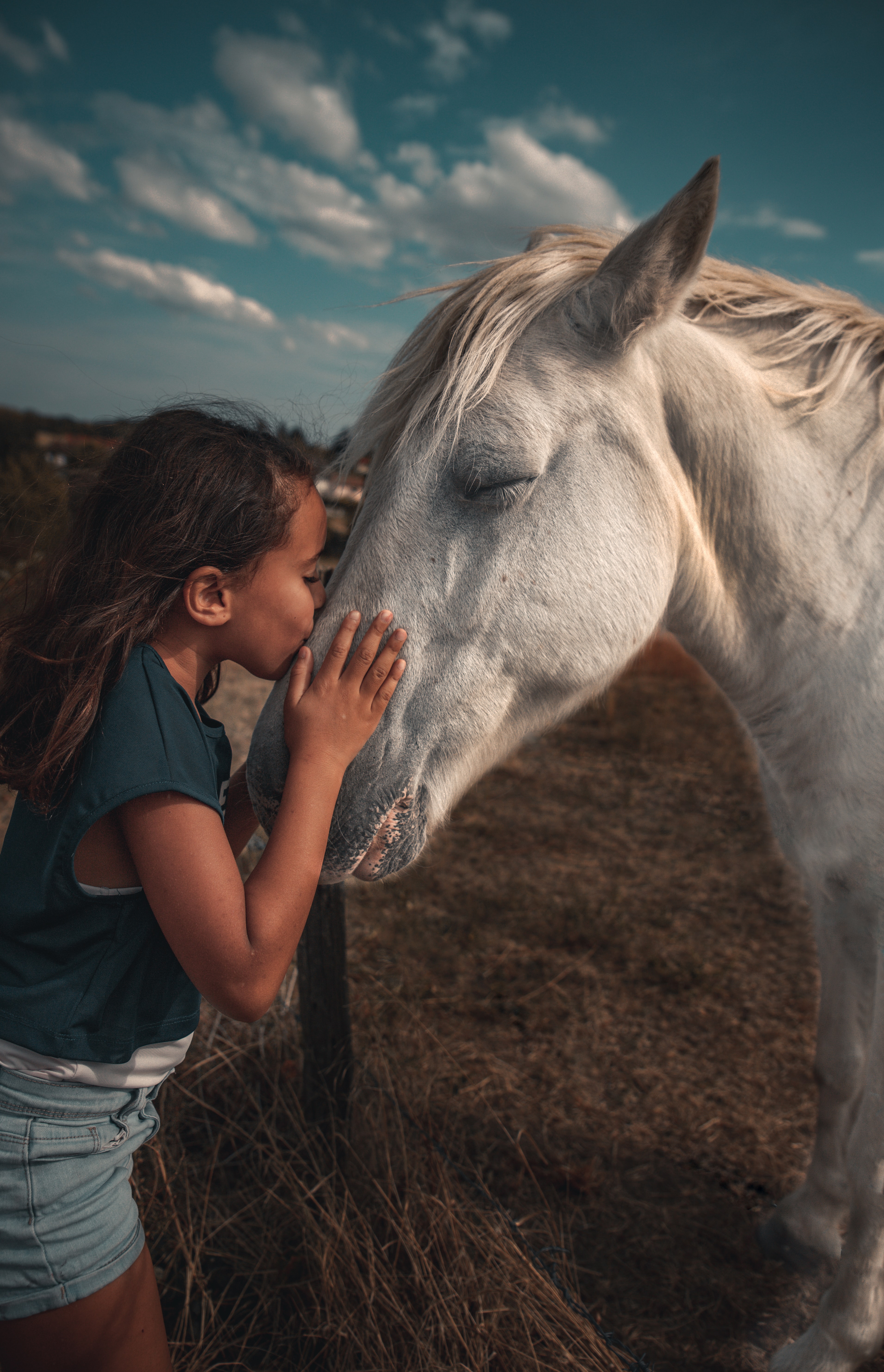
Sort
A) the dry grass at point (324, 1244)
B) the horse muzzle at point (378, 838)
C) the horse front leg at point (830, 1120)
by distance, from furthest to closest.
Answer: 1. the horse front leg at point (830, 1120)
2. the dry grass at point (324, 1244)
3. the horse muzzle at point (378, 838)

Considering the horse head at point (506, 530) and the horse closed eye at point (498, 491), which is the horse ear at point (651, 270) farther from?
the horse closed eye at point (498, 491)

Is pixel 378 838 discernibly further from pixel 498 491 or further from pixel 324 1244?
pixel 324 1244

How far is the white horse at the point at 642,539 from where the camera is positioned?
1.40 m

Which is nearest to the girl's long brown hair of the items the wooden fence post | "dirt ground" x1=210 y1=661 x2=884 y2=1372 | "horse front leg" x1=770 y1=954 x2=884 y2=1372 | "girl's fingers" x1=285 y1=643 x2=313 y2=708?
"girl's fingers" x1=285 y1=643 x2=313 y2=708

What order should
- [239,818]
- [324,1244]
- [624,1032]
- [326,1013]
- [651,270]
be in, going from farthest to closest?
[624,1032] < [326,1013] < [324,1244] < [239,818] < [651,270]

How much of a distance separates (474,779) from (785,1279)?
71.2 inches

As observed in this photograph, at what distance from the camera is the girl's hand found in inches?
47.3

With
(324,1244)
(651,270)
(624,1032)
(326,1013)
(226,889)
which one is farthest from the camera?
(624,1032)

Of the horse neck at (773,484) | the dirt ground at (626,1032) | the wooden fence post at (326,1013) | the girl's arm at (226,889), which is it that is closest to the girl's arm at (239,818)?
the girl's arm at (226,889)

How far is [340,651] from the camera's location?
50.0 inches

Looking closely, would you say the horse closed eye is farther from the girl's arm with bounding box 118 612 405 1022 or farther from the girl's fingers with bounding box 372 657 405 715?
the girl's arm with bounding box 118 612 405 1022

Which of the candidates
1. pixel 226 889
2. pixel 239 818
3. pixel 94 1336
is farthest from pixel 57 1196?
pixel 239 818

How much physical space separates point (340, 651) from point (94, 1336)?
111cm

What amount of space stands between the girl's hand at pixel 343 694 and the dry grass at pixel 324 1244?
53.2 inches
